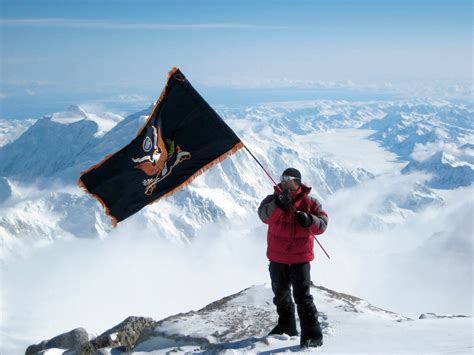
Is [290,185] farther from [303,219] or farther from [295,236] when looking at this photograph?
[295,236]

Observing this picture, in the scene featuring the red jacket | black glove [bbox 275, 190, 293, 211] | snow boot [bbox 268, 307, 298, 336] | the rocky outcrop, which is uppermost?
black glove [bbox 275, 190, 293, 211]

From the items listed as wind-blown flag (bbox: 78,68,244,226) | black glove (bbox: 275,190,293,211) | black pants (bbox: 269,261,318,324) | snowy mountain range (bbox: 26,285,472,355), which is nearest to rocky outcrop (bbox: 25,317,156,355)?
snowy mountain range (bbox: 26,285,472,355)

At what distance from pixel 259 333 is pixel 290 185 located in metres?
3.36

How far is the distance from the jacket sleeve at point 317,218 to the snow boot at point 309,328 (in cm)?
144

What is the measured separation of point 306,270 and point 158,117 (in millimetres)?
4162

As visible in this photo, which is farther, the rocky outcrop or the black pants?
the rocky outcrop

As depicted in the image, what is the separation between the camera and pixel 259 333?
964 centimetres

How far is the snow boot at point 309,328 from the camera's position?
8.39 meters

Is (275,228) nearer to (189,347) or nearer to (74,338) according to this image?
(189,347)

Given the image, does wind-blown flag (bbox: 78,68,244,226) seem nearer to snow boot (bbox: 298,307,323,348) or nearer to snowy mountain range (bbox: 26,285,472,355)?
snowy mountain range (bbox: 26,285,472,355)

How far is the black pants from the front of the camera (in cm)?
835

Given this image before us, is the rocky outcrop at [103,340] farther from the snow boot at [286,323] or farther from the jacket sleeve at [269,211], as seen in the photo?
the jacket sleeve at [269,211]

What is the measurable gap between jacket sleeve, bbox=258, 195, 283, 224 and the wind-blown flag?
1486mm

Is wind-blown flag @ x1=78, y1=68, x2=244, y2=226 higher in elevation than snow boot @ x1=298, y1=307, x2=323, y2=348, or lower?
higher
